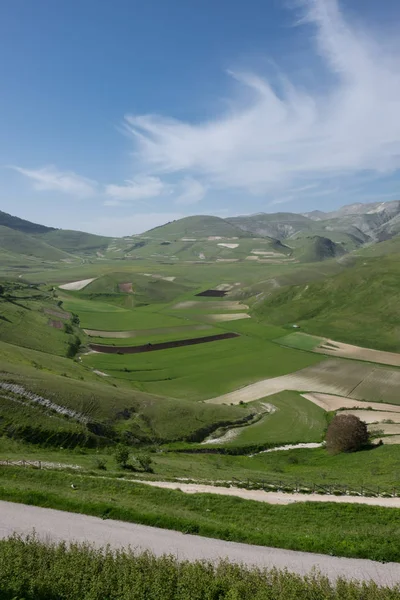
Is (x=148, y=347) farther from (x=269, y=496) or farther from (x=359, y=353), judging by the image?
(x=269, y=496)

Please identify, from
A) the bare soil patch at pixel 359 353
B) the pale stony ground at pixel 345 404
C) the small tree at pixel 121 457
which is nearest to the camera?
the small tree at pixel 121 457

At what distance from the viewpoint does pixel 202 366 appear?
394 feet

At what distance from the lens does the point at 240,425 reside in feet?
259

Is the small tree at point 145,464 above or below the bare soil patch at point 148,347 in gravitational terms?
above

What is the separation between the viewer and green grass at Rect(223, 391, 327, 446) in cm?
7294

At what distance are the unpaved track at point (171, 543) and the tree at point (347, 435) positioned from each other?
42453 millimetres

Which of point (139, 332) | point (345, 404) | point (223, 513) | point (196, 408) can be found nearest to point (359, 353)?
point (345, 404)

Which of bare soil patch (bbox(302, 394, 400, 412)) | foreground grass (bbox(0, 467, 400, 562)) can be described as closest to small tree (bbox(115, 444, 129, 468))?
foreground grass (bbox(0, 467, 400, 562))

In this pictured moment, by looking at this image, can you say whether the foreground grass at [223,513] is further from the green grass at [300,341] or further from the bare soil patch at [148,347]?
the green grass at [300,341]

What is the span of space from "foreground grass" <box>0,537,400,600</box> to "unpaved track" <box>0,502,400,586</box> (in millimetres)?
1870

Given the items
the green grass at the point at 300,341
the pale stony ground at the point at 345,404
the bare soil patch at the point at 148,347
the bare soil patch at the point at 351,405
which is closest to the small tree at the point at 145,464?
the bare soil patch at the point at 351,405

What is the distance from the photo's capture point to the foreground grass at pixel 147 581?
59.7ft

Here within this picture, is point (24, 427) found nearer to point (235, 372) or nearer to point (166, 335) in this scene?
point (235, 372)

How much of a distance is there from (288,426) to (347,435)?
59.0ft
